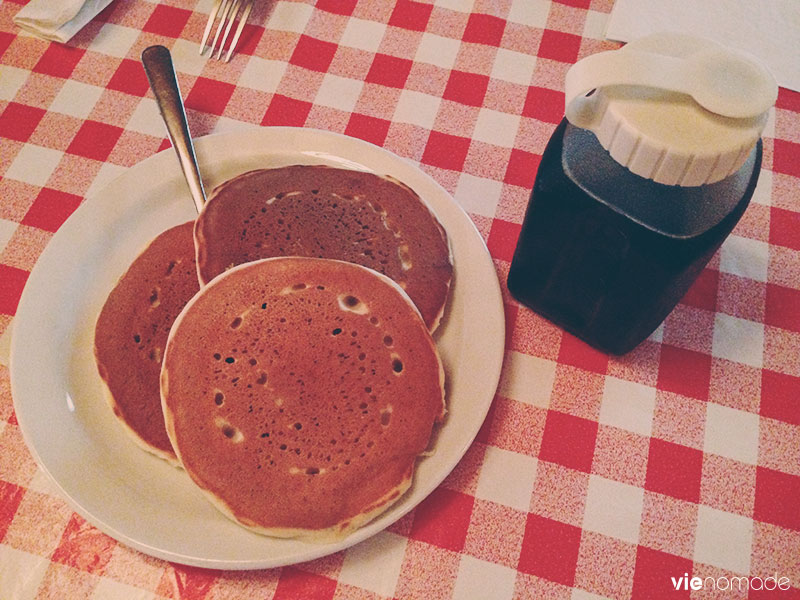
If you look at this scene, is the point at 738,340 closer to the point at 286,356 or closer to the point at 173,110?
the point at 286,356

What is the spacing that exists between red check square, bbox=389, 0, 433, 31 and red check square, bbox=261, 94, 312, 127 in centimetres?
21

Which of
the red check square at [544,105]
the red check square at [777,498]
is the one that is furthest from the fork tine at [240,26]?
the red check square at [777,498]

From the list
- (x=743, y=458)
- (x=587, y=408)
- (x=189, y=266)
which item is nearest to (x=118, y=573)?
(x=189, y=266)

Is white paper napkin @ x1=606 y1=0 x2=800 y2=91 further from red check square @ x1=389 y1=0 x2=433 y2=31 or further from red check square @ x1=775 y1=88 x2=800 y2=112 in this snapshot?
red check square @ x1=389 y1=0 x2=433 y2=31

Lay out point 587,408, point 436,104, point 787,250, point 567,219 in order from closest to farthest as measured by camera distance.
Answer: point 567,219 → point 587,408 → point 787,250 → point 436,104

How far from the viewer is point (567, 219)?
23.6 inches

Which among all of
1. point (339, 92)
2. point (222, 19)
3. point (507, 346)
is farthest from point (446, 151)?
point (222, 19)

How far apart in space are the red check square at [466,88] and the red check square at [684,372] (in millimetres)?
437

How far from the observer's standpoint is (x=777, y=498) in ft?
2.21

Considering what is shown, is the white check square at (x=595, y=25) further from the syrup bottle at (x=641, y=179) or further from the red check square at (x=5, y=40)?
the red check square at (x=5, y=40)

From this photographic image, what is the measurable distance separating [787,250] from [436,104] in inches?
19.6

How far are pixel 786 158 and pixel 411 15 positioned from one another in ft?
1.90

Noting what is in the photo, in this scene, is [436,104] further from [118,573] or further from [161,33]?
[118,573]

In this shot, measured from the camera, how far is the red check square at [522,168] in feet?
2.85
